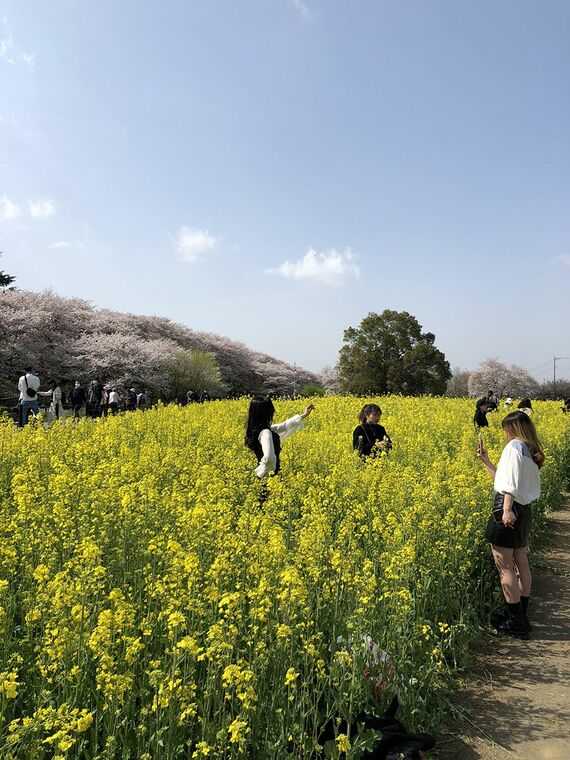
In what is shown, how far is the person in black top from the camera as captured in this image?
24.2 feet

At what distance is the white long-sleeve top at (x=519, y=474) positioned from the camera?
449 centimetres

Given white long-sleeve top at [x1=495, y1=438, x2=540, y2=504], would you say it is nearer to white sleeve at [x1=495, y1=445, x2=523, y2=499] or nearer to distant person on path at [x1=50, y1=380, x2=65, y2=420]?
white sleeve at [x1=495, y1=445, x2=523, y2=499]

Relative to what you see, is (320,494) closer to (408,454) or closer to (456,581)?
(456,581)

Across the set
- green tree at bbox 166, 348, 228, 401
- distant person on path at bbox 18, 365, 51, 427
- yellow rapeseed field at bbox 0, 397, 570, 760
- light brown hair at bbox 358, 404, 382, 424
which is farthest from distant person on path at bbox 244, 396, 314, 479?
green tree at bbox 166, 348, 228, 401

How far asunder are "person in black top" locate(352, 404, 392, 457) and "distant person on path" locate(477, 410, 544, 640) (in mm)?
2704

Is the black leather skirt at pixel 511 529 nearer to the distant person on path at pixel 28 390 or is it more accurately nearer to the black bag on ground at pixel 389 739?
the black bag on ground at pixel 389 739

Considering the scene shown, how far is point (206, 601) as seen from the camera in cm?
327

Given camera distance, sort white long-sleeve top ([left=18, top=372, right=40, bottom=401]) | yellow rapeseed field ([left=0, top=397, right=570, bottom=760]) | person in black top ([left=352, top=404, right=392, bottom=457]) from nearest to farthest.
Answer: yellow rapeseed field ([left=0, top=397, right=570, bottom=760]), person in black top ([left=352, top=404, right=392, bottom=457]), white long-sleeve top ([left=18, top=372, right=40, bottom=401])

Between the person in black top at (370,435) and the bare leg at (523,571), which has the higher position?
the person in black top at (370,435)

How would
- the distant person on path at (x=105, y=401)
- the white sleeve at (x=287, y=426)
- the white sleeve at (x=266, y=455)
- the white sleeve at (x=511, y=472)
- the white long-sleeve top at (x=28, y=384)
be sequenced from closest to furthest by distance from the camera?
1. the white sleeve at (x=511, y=472)
2. the white sleeve at (x=266, y=455)
3. the white sleeve at (x=287, y=426)
4. the white long-sleeve top at (x=28, y=384)
5. the distant person on path at (x=105, y=401)

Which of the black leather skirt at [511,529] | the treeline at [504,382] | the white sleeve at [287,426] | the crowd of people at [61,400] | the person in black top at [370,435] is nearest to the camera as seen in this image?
the black leather skirt at [511,529]

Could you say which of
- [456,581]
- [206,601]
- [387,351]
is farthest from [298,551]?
[387,351]

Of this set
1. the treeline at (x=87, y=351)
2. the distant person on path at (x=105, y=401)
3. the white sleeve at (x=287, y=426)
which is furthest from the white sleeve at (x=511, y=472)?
the treeline at (x=87, y=351)

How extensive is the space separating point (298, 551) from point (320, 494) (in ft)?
5.35
